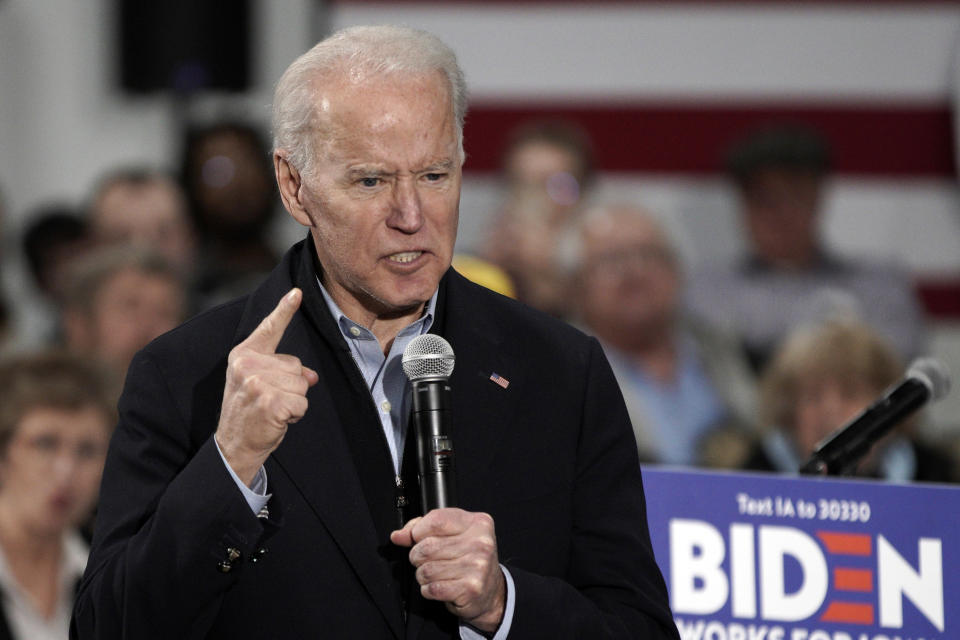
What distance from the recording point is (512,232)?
4.91 metres

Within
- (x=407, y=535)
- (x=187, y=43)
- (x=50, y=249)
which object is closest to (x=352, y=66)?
(x=407, y=535)

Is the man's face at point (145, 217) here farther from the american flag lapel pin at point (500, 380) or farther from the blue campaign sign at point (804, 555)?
the american flag lapel pin at point (500, 380)

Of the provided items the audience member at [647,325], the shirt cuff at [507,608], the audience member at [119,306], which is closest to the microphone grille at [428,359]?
the shirt cuff at [507,608]

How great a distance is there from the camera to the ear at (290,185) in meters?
1.81

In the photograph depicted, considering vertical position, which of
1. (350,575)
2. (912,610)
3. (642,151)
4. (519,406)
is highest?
(642,151)

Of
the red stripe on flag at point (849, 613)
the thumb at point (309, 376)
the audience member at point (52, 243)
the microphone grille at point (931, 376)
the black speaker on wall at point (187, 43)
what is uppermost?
the black speaker on wall at point (187, 43)

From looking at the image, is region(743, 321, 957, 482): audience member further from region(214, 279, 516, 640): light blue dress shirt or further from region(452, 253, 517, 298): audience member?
region(214, 279, 516, 640): light blue dress shirt

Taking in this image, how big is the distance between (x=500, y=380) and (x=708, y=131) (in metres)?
3.91

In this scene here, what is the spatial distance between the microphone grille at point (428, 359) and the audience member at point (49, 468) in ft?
5.71

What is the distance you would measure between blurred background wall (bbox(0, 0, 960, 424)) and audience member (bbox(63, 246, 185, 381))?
1.28 meters

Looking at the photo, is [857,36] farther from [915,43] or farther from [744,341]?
[744,341]

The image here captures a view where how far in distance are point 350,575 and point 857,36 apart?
4.21 m

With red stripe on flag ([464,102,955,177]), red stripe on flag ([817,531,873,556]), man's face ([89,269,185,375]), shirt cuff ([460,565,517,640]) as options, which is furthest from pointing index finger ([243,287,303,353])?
red stripe on flag ([464,102,955,177])

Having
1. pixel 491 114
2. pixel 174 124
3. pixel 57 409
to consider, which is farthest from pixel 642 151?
pixel 57 409
